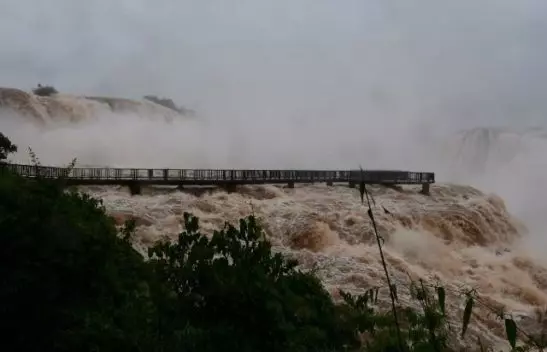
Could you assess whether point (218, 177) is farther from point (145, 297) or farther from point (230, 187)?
point (145, 297)

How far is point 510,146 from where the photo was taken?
5909 cm

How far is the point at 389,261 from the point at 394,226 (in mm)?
3384

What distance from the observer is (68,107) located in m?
44.6

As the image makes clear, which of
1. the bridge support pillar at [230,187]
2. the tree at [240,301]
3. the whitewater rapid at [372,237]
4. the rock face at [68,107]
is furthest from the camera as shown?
the rock face at [68,107]

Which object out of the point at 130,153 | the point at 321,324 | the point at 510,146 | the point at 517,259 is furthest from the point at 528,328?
the point at 510,146

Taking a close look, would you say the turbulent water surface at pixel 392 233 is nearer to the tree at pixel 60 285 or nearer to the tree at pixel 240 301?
the tree at pixel 240 301

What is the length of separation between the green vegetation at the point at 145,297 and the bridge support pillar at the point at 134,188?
19.6 meters

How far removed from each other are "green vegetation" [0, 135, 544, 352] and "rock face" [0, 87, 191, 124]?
1451 inches

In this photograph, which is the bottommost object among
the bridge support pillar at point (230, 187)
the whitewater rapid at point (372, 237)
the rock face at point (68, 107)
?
the whitewater rapid at point (372, 237)

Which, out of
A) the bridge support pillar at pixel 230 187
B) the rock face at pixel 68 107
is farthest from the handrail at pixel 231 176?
the rock face at pixel 68 107

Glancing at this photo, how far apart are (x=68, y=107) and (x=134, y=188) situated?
20258 mm

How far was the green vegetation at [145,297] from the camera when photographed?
5.25 m

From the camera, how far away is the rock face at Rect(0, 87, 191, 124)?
136ft

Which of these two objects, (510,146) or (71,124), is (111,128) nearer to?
(71,124)
